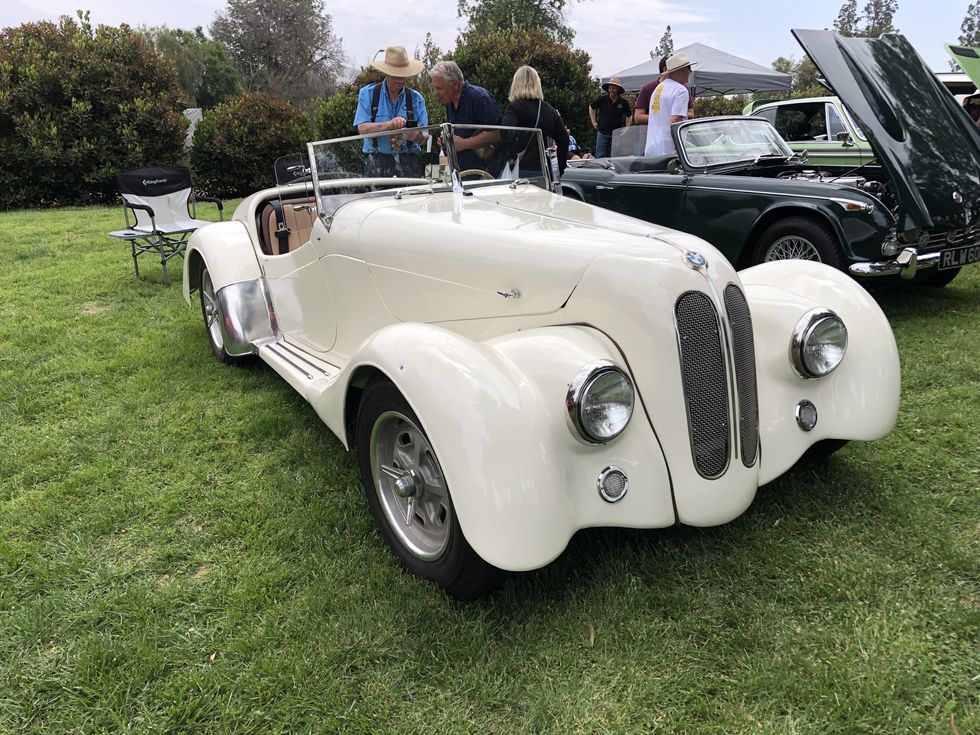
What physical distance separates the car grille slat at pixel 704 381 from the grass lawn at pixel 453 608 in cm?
47

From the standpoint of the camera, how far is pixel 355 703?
1925 mm

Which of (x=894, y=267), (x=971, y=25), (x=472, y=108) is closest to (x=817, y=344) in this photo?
(x=894, y=267)

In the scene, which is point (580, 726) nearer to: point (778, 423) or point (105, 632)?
point (778, 423)

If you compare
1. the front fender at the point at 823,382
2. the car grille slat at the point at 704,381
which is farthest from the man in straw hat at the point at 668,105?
the car grille slat at the point at 704,381

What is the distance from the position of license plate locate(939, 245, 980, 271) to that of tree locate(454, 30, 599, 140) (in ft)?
38.4

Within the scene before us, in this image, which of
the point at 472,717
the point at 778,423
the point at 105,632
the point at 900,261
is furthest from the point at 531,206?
the point at 900,261

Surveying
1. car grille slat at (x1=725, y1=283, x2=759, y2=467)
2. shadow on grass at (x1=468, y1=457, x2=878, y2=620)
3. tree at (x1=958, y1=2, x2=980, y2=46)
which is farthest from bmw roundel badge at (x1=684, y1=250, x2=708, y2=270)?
tree at (x1=958, y1=2, x2=980, y2=46)

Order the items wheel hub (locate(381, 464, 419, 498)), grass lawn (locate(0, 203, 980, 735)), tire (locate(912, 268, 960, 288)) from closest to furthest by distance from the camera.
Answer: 1. grass lawn (locate(0, 203, 980, 735))
2. wheel hub (locate(381, 464, 419, 498))
3. tire (locate(912, 268, 960, 288))

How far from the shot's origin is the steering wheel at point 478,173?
3.55 metres

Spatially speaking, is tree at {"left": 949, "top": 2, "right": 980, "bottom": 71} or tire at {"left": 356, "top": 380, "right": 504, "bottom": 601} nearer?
tire at {"left": 356, "top": 380, "right": 504, "bottom": 601}

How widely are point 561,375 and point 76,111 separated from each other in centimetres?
1402

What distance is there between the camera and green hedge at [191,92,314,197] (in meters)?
13.2

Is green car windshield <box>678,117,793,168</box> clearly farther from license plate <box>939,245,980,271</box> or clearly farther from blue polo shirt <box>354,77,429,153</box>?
blue polo shirt <box>354,77,429,153</box>

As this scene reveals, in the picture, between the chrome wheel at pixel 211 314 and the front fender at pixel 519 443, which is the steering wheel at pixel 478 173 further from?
the chrome wheel at pixel 211 314
